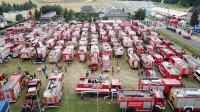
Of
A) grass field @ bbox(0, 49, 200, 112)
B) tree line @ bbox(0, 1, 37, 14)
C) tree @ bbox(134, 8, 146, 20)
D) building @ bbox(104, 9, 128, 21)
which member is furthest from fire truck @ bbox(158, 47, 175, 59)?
tree line @ bbox(0, 1, 37, 14)

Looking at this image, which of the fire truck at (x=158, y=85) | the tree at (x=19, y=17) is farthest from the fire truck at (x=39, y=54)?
the tree at (x=19, y=17)

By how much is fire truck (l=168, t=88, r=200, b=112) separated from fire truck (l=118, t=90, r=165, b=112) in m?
1.44

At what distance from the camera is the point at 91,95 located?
2584cm

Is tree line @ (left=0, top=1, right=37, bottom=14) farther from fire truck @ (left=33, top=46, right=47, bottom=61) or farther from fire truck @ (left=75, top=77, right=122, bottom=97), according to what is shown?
fire truck @ (left=75, top=77, right=122, bottom=97)

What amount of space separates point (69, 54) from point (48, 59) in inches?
177

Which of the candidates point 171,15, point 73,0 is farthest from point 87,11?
point 73,0

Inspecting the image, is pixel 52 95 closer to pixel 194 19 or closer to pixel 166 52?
pixel 166 52

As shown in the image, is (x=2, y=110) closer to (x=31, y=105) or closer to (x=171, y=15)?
(x=31, y=105)

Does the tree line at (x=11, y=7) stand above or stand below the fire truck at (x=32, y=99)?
above

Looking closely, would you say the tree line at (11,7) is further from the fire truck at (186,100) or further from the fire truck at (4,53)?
the fire truck at (186,100)

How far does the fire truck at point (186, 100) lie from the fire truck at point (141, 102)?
4.73 ft

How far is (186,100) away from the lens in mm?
22266

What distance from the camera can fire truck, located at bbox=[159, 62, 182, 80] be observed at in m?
28.8

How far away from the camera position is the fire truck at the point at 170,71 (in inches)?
1133
